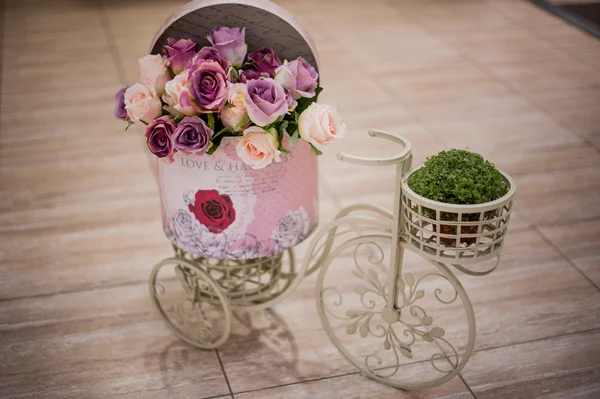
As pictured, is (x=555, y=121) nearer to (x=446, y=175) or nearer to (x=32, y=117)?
(x=446, y=175)

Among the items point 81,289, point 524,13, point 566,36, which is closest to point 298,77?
point 81,289

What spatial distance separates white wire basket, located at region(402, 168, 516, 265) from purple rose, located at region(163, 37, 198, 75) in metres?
0.57

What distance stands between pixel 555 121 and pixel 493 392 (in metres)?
1.76

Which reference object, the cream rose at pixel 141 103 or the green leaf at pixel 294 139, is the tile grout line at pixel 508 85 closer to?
the green leaf at pixel 294 139

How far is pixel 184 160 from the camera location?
1.93 meters

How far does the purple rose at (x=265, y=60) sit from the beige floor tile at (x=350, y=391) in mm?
802

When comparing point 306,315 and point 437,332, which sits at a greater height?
point 437,332

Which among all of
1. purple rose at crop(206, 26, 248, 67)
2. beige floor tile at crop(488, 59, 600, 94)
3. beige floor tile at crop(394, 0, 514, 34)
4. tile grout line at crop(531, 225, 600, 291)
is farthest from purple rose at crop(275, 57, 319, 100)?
beige floor tile at crop(394, 0, 514, 34)

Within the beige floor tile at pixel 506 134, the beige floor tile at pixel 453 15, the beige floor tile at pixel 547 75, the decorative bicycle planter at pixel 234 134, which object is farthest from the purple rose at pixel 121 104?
the beige floor tile at pixel 453 15

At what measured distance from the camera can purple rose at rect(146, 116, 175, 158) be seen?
183cm

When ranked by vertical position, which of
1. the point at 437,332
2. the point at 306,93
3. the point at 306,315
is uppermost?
the point at 306,93

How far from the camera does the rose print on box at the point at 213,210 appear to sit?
1.95 meters

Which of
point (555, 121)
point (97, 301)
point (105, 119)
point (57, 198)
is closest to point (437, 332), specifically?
point (97, 301)

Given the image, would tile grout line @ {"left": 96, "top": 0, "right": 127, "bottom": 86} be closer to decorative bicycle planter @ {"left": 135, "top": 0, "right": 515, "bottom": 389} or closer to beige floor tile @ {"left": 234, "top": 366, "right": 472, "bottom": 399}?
decorative bicycle planter @ {"left": 135, "top": 0, "right": 515, "bottom": 389}
